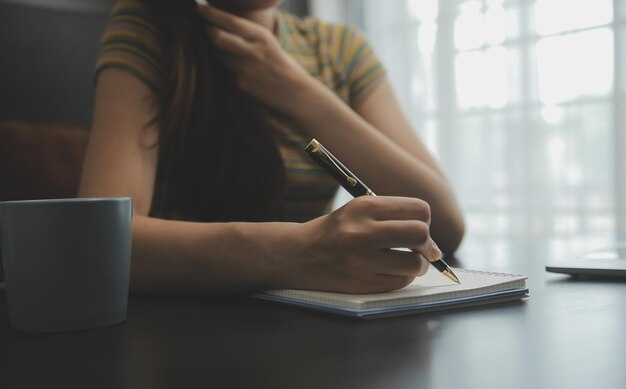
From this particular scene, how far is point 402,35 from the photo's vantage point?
299 centimetres

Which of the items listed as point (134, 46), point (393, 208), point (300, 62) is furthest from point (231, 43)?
point (393, 208)

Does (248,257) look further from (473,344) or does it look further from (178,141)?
(178,141)

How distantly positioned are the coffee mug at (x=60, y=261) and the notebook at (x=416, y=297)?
0.50ft

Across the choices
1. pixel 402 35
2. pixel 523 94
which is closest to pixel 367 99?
pixel 523 94

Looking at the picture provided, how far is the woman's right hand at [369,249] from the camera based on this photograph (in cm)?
53

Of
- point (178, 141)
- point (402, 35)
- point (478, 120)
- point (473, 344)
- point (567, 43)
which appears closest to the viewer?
point (473, 344)

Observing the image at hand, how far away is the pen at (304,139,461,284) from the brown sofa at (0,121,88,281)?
78cm

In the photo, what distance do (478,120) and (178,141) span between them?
77.7 inches

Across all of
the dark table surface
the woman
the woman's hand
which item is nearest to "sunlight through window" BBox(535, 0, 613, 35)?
the woman

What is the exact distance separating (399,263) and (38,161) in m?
0.87

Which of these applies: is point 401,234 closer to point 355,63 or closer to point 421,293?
point 421,293

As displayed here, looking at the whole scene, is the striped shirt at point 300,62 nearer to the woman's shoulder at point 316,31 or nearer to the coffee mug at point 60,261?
the woman's shoulder at point 316,31

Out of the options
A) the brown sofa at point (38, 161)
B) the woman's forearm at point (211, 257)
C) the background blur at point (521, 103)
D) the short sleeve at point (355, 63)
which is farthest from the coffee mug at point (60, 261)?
the background blur at point (521, 103)

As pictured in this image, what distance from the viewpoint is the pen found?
536 millimetres
